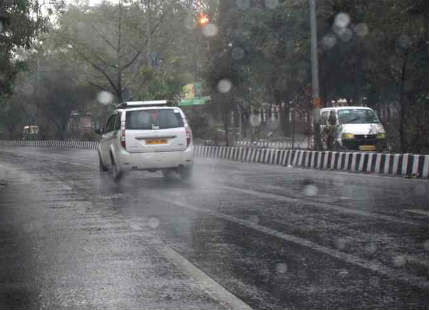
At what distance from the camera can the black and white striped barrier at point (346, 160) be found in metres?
18.2

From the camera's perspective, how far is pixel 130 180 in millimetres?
19062

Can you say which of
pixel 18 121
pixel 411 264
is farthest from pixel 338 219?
pixel 18 121

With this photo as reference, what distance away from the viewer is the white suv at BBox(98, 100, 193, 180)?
1742 cm

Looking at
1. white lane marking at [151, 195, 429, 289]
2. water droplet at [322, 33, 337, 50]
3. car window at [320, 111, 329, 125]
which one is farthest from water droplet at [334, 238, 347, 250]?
water droplet at [322, 33, 337, 50]

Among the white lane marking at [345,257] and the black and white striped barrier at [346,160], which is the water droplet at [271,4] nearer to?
the black and white striped barrier at [346,160]

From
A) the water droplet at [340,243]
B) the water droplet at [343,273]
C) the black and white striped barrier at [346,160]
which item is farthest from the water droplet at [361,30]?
the water droplet at [343,273]

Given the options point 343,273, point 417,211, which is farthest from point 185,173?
point 343,273

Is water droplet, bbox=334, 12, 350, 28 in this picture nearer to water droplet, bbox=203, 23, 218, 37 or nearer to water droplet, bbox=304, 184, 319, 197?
water droplet, bbox=203, 23, 218, 37

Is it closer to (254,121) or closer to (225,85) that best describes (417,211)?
(225,85)

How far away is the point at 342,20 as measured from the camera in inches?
1660

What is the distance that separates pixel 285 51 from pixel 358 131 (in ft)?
57.7

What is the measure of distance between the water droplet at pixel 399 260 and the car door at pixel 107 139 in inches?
494

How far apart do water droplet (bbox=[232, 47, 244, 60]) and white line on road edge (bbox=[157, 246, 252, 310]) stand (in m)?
44.8

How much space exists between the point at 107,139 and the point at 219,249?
40.0 feet
